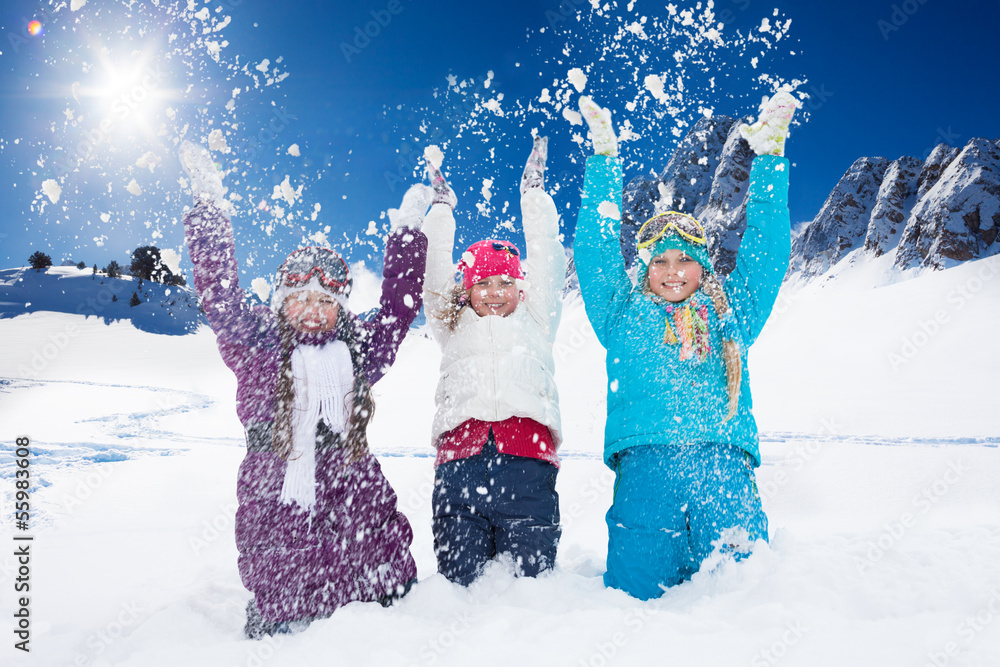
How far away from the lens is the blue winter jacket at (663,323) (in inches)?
113

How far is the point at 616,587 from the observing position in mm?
2805

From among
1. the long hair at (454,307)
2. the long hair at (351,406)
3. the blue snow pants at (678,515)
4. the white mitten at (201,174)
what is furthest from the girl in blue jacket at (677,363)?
the white mitten at (201,174)

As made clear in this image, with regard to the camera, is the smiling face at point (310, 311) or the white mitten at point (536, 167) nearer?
the smiling face at point (310, 311)

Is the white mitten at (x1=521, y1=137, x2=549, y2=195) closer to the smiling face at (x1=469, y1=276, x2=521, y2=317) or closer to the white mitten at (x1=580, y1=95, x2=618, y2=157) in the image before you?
the white mitten at (x1=580, y1=95, x2=618, y2=157)

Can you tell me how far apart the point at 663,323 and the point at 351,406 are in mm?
1805

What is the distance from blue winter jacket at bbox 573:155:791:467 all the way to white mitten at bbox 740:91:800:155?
0.07 meters

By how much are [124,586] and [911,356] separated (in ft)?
68.0

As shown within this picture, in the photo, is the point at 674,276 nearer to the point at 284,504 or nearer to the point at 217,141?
the point at 284,504

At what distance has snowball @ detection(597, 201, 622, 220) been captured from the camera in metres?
3.48

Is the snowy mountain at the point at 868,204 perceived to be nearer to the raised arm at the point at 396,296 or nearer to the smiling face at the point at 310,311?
the raised arm at the point at 396,296

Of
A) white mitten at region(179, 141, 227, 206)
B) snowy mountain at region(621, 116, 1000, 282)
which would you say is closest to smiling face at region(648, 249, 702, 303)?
white mitten at region(179, 141, 227, 206)

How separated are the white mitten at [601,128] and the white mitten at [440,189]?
104 centimetres

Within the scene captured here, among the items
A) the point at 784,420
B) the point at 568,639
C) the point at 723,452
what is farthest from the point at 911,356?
the point at 568,639

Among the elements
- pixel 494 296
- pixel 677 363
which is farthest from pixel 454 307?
pixel 677 363
